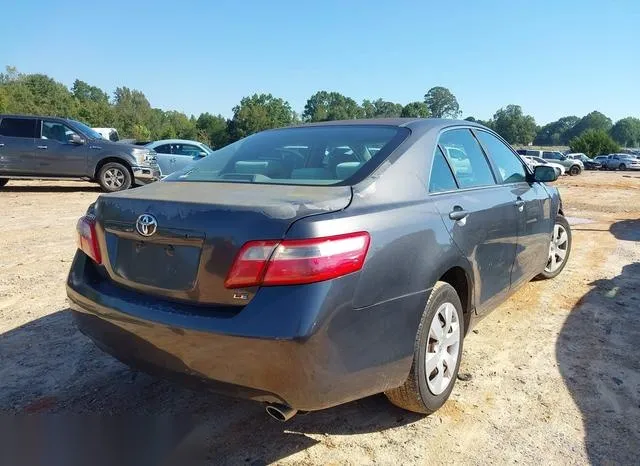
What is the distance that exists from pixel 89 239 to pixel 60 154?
422 inches

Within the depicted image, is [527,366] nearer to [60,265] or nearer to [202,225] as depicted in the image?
[202,225]

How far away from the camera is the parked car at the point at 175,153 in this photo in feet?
49.1

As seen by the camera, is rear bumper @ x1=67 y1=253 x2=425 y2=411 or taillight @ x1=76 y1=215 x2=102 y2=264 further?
taillight @ x1=76 y1=215 x2=102 y2=264

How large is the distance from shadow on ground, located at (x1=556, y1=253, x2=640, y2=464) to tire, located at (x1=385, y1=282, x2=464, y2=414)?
0.72 metres

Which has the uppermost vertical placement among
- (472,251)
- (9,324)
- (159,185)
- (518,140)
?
(518,140)

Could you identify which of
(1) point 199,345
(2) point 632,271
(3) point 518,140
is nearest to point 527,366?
(1) point 199,345

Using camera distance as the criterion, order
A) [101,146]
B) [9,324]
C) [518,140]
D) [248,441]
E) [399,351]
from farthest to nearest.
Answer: [518,140] < [101,146] < [9,324] < [248,441] < [399,351]

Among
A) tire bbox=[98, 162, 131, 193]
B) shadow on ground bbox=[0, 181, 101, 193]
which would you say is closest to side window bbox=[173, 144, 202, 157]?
shadow on ground bbox=[0, 181, 101, 193]

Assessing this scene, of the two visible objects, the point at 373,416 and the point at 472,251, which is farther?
the point at 472,251

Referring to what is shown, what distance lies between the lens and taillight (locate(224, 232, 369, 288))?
1.95m

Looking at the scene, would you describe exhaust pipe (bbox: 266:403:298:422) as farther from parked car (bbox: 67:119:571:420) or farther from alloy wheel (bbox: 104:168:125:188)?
alloy wheel (bbox: 104:168:125:188)

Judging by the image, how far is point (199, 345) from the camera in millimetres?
2043

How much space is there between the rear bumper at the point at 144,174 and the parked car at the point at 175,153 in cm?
205

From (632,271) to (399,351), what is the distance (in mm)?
4512
